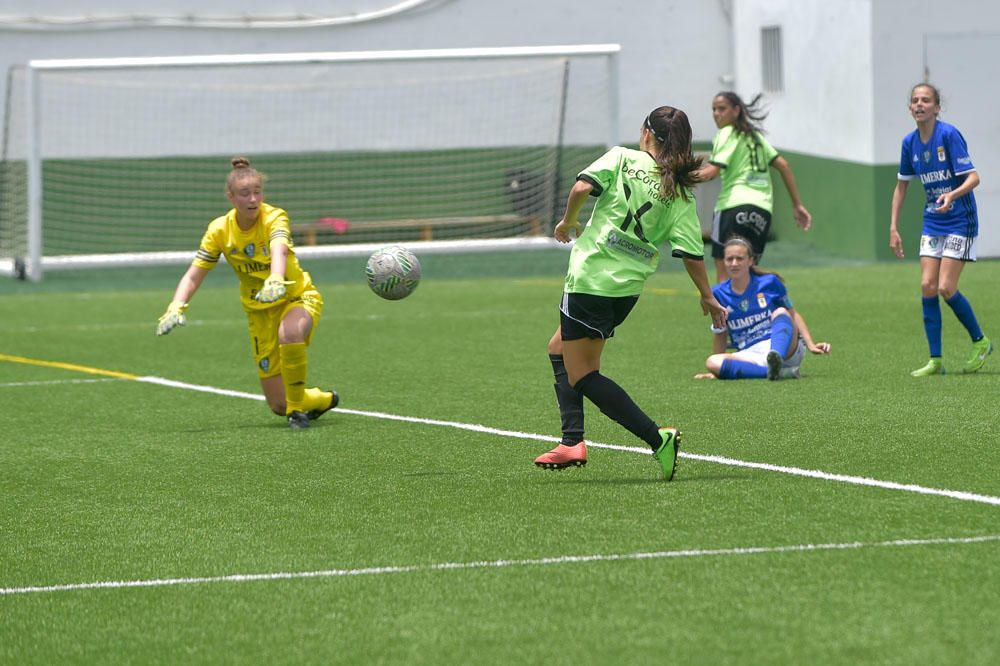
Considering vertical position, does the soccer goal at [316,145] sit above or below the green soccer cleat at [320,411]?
above

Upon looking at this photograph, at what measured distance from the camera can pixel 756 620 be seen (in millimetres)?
5227

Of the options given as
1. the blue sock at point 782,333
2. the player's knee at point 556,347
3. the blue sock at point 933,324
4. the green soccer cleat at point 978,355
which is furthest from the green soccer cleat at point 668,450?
the green soccer cleat at point 978,355

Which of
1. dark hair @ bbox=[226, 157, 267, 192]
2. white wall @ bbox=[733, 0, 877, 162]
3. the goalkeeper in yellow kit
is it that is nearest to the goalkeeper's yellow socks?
the goalkeeper in yellow kit

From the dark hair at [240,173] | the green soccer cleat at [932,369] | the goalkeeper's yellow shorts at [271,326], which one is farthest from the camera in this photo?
the green soccer cleat at [932,369]

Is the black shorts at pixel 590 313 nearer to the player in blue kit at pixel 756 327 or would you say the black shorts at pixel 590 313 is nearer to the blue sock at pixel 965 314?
the player in blue kit at pixel 756 327

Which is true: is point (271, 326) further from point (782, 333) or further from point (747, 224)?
point (747, 224)

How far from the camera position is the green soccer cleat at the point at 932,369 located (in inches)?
441

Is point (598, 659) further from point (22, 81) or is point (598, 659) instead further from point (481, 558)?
point (22, 81)

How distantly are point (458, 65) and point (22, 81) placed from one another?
6.24 metres

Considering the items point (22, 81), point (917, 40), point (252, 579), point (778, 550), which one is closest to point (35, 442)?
point (252, 579)

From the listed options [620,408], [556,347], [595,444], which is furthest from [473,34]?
[620,408]

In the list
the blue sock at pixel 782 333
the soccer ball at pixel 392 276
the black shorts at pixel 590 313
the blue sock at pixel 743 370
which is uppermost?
the soccer ball at pixel 392 276

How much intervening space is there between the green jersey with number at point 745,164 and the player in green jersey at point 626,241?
17.6 ft

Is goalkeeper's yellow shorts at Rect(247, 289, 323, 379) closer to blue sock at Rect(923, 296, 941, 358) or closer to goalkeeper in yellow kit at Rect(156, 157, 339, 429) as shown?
goalkeeper in yellow kit at Rect(156, 157, 339, 429)
